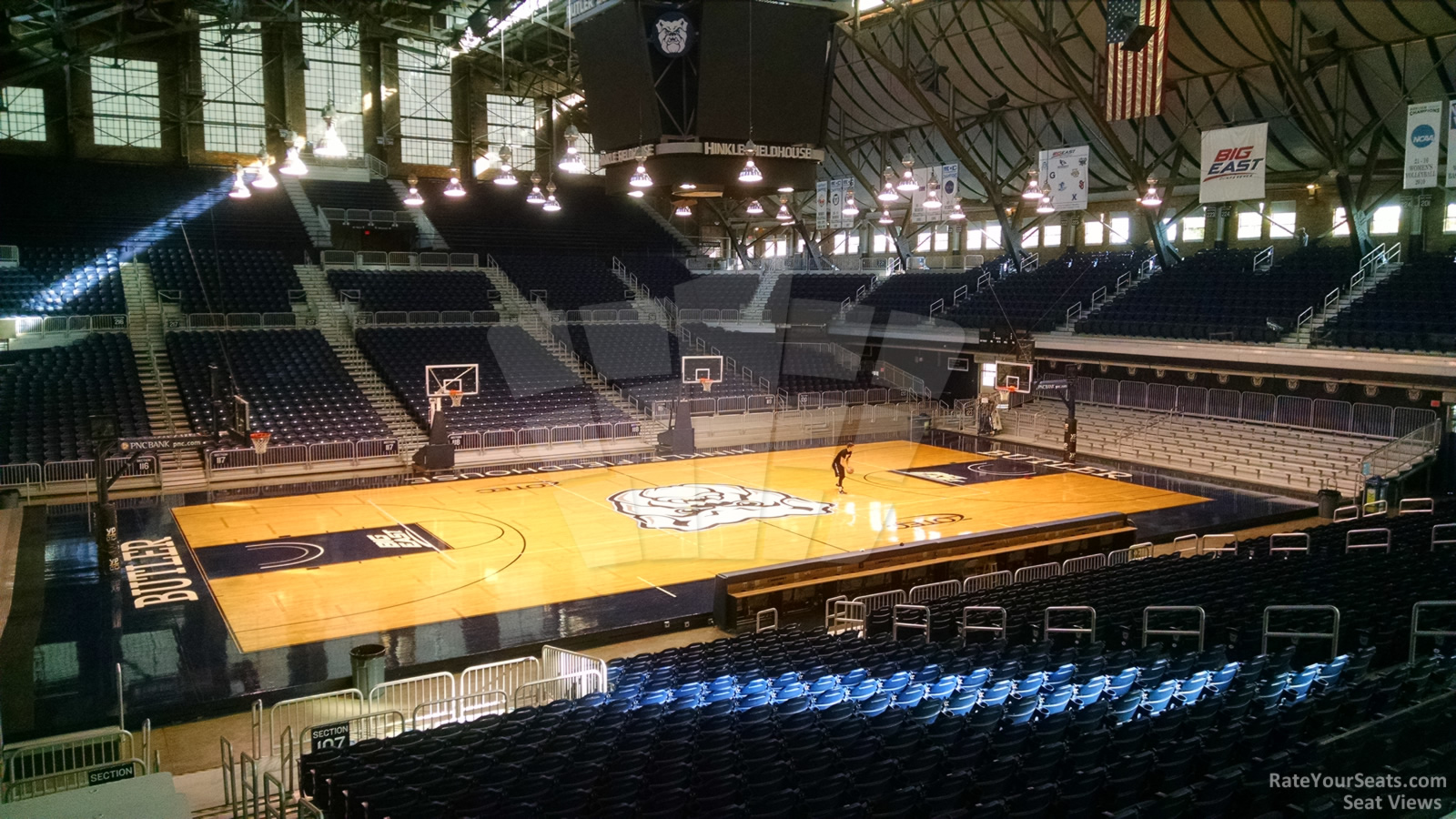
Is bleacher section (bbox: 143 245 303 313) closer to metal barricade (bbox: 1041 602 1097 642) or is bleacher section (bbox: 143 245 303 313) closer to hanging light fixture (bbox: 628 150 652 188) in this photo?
hanging light fixture (bbox: 628 150 652 188)

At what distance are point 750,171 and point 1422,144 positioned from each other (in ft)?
69.8

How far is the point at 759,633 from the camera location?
15.0 m

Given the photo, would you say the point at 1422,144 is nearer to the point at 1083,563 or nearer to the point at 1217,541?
the point at 1217,541

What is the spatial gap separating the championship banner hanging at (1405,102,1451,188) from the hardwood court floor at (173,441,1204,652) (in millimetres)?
9569

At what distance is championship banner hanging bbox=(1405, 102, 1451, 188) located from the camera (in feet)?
82.0

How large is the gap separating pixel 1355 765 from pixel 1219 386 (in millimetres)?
29018

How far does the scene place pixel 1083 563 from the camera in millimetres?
20047

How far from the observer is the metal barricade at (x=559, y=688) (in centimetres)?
1209

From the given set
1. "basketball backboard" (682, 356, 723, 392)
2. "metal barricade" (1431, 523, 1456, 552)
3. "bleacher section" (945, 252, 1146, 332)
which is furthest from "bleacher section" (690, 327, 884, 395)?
"metal barricade" (1431, 523, 1456, 552)

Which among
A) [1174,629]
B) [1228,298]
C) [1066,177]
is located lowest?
[1174,629]

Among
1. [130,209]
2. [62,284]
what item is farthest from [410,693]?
[130,209]

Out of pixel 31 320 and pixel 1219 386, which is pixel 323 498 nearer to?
pixel 31 320

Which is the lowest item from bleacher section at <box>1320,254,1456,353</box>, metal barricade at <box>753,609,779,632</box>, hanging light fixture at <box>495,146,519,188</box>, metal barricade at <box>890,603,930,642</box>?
metal barricade at <box>753,609,779,632</box>

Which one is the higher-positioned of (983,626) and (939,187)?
(939,187)
